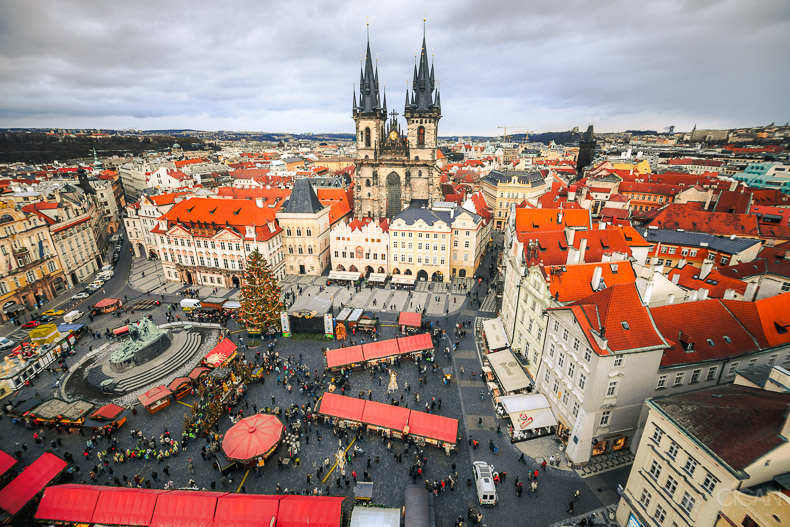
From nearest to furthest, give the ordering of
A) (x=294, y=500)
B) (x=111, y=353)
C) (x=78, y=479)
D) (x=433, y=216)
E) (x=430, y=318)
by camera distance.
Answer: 1. (x=294, y=500)
2. (x=78, y=479)
3. (x=111, y=353)
4. (x=430, y=318)
5. (x=433, y=216)

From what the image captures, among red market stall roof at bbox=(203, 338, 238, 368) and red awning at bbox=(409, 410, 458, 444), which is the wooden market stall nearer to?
red market stall roof at bbox=(203, 338, 238, 368)

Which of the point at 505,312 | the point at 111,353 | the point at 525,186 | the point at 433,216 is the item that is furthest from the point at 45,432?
the point at 525,186

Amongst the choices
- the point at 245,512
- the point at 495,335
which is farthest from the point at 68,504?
the point at 495,335

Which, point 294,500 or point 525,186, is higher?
point 525,186

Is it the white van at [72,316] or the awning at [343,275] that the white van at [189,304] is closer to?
the white van at [72,316]

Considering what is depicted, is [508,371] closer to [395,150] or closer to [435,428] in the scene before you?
[435,428]

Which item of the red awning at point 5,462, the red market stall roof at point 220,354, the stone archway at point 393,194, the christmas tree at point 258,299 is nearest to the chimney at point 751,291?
the christmas tree at point 258,299

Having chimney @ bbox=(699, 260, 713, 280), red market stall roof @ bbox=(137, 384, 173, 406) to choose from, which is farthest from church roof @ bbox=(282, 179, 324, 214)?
chimney @ bbox=(699, 260, 713, 280)

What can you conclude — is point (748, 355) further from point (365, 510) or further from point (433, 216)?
point (433, 216)
